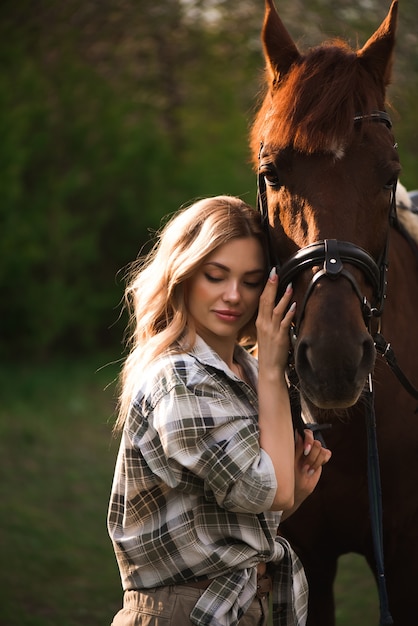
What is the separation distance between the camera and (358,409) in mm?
2830

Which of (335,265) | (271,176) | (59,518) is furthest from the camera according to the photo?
(59,518)

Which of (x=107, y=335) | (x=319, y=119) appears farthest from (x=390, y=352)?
(x=107, y=335)

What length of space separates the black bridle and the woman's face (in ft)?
0.27

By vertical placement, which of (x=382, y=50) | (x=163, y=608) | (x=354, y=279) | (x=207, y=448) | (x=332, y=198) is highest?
(x=382, y=50)

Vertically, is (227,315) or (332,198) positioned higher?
(332,198)

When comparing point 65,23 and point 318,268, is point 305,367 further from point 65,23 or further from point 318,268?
point 65,23

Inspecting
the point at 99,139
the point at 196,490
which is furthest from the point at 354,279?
the point at 99,139

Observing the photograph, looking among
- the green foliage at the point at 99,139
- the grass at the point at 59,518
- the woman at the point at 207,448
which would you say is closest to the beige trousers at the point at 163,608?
the woman at the point at 207,448

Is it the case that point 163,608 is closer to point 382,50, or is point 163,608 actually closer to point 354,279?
point 354,279

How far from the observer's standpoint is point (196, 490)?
213 cm

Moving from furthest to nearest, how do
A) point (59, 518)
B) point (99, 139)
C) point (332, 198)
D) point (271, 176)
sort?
point (99, 139), point (59, 518), point (271, 176), point (332, 198)

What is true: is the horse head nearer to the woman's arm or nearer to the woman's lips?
the woman's arm

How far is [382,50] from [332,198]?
2.09 feet

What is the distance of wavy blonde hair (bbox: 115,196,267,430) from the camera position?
2.30 metres
